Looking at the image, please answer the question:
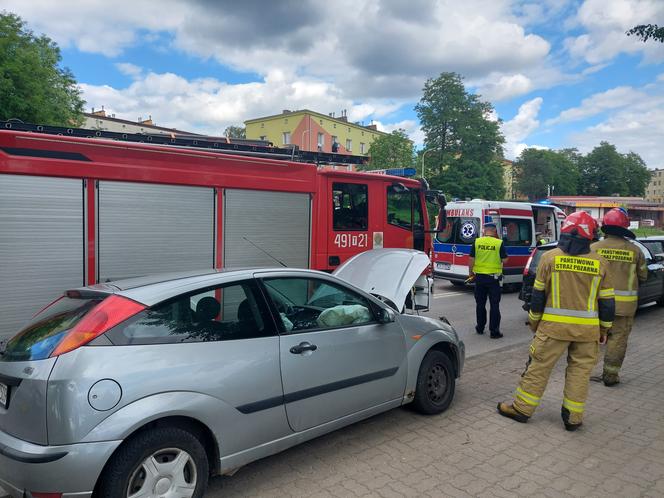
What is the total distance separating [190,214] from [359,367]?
2858 millimetres

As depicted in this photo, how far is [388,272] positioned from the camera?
16.1 ft

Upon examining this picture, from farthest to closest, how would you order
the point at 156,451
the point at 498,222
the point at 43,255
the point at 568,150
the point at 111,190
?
1. the point at 568,150
2. the point at 498,222
3. the point at 111,190
4. the point at 43,255
5. the point at 156,451

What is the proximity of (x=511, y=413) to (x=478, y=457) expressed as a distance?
2.78 ft

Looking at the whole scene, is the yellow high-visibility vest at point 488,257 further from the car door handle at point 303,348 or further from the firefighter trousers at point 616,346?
the car door handle at point 303,348

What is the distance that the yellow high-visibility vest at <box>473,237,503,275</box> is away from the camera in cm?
747

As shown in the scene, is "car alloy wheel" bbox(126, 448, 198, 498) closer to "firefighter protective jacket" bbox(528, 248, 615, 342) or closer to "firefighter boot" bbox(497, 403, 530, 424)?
"firefighter boot" bbox(497, 403, 530, 424)

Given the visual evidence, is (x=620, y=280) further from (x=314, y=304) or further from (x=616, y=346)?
(x=314, y=304)

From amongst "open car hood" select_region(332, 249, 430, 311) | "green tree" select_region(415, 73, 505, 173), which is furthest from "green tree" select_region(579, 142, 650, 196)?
"open car hood" select_region(332, 249, 430, 311)

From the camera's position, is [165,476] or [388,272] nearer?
[165,476]

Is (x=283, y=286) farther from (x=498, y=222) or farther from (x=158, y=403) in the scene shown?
(x=498, y=222)

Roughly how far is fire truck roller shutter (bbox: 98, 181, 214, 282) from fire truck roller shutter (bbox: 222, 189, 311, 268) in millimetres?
273

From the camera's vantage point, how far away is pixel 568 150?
101125 mm

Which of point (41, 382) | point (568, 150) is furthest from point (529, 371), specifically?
point (568, 150)

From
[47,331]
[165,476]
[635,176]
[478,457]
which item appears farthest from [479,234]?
[635,176]
